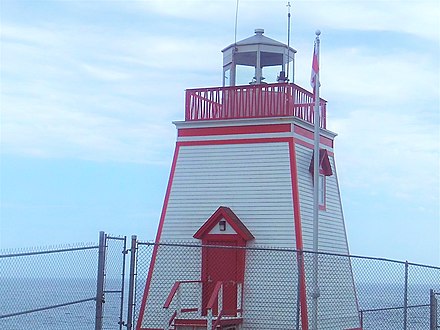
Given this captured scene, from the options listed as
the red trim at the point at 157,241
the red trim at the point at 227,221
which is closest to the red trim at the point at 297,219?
the red trim at the point at 227,221

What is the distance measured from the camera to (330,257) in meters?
20.9

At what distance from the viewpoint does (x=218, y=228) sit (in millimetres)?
19672

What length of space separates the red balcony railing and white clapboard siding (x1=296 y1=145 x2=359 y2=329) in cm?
95

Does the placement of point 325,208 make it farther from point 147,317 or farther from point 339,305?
point 147,317

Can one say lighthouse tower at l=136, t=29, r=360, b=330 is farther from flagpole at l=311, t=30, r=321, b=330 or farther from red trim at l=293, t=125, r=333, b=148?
flagpole at l=311, t=30, r=321, b=330

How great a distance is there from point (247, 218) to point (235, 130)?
2076 millimetres

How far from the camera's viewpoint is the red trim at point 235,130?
19812mm

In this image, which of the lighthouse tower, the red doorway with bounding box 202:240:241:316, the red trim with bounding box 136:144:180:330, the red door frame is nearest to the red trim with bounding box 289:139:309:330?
the lighthouse tower

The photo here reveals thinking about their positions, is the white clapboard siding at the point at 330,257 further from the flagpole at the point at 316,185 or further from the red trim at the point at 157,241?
the red trim at the point at 157,241

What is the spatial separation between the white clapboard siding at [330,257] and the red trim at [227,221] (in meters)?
1.30

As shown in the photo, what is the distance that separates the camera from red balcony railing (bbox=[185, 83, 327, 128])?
19.9 m

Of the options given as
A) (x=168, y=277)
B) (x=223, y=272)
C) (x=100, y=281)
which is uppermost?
(x=223, y=272)

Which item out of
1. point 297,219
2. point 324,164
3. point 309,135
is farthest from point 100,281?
point 324,164

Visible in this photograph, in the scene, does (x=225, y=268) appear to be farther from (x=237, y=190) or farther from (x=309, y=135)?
(x=309, y=135)
